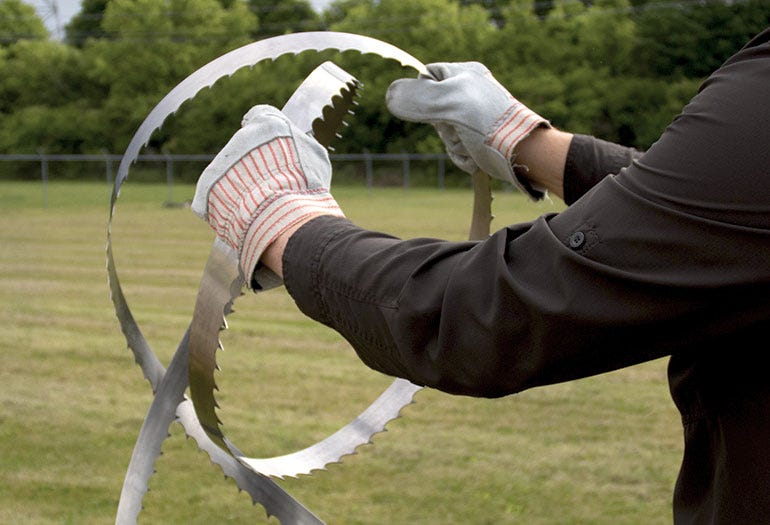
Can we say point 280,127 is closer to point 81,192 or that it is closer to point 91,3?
point 81,192

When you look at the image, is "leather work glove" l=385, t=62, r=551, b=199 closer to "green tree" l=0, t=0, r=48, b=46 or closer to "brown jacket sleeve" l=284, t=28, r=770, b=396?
"brown jacket sleeve" l=284, t=28, r=770, b=396

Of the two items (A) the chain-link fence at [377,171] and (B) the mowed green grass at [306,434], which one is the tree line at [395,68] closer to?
(A) the chain-link fence at [377,171]

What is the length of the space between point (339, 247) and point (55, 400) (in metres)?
6.77

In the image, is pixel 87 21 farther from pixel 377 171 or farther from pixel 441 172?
pixel 441 172

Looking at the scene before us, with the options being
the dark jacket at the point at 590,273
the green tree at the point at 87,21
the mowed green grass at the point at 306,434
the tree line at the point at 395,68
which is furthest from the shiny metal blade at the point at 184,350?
the green tree at the point at 87,21

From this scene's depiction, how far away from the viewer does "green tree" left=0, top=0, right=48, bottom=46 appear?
5875 centimetres

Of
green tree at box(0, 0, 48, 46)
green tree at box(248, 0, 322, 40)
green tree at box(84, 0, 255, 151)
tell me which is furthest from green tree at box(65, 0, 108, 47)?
green tree at box(248, 0, 322, 40)

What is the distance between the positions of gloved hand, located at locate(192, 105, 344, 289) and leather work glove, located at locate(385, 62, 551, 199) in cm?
84

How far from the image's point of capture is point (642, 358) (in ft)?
5.26

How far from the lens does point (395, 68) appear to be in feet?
128

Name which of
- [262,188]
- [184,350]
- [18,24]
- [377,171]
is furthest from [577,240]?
[18,24]

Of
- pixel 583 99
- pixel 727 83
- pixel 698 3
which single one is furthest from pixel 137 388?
pixel 698 3

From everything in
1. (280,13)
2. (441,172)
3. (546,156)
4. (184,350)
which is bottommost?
(441,172)

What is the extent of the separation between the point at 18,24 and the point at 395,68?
3268 cm
